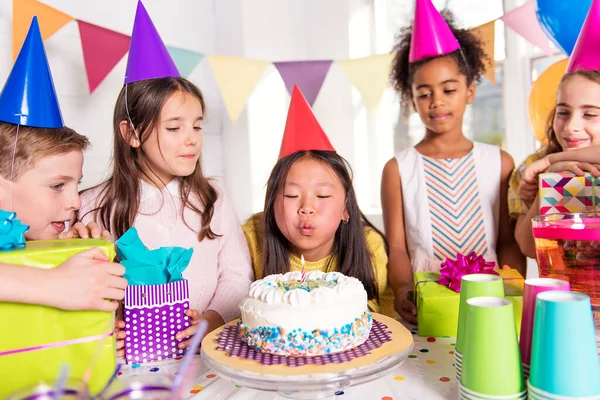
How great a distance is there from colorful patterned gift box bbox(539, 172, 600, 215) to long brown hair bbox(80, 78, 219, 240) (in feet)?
2.44

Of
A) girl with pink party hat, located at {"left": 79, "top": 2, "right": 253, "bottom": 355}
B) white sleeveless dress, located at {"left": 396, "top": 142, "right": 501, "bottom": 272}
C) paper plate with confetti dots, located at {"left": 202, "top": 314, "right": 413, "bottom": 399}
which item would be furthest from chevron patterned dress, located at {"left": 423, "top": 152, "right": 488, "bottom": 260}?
paper plate with confetti dots, located at {"left": 202, "top": 314, "right": 413, "bottom": 399}

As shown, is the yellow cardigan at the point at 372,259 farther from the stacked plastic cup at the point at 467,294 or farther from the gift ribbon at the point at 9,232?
the gift ribbon at the point at 9,232

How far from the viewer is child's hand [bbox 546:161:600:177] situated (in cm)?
108

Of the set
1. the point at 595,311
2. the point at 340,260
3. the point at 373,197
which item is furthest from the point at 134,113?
the point at 373,197

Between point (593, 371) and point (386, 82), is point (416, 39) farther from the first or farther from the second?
point (593, 371)

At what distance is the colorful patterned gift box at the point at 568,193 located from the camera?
1.03 metres

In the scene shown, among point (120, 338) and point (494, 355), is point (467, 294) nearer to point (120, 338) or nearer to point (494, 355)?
point (494, 355)

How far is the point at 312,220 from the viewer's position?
129 cm

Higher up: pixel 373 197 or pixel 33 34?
pixel 33 34

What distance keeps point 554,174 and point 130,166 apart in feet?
3.13

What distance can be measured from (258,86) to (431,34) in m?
1.10

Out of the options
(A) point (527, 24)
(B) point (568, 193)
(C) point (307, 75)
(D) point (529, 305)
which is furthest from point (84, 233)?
(A) point (527, 24)

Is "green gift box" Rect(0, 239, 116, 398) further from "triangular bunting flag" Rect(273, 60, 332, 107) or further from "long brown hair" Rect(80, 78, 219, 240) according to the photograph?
"triangular bunting flag" Rect(273, 60, 332, 107)

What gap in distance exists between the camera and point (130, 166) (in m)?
1.33
